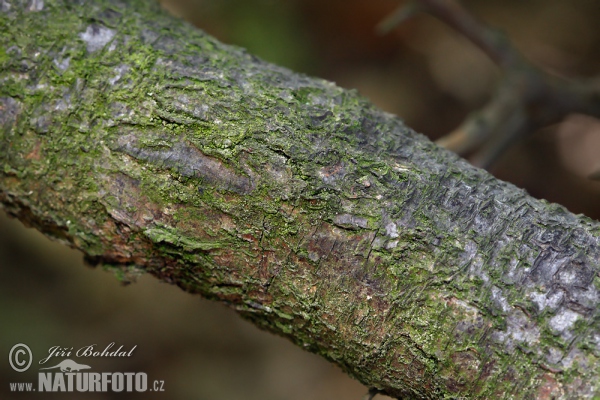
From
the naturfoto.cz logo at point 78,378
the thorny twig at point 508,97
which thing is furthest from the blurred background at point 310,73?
the thorny twig at point 508,97

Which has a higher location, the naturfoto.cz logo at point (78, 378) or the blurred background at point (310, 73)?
the blurred background at point (310, 73)

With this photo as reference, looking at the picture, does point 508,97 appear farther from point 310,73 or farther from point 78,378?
point 78,378

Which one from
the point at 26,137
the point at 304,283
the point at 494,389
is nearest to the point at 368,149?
the point at 304,283

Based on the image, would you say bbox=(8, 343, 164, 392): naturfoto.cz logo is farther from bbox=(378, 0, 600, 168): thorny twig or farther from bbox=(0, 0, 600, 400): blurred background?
bbox=(378, 0, 600, 168): thorny twig

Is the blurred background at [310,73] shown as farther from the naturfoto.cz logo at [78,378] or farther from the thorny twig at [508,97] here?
the thorny twig at [508,97]

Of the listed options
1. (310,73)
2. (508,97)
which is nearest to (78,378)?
(310,73)

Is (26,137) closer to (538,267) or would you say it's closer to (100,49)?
(100,49)
